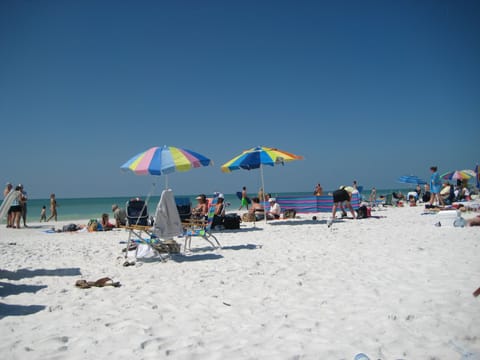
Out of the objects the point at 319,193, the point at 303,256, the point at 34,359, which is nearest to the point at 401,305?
the point at 303,256

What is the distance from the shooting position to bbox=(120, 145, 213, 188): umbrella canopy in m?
5.41

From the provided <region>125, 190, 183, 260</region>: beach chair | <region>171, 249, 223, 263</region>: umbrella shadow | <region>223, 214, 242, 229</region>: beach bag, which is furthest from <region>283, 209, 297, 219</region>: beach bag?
<region>125, 190, 183, 260</region>: beach chair

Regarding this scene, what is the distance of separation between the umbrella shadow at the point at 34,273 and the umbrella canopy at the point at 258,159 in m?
5.98

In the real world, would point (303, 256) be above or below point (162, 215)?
below

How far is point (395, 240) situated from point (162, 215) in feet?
13.8

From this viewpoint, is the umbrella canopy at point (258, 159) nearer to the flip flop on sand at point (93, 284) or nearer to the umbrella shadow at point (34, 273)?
the umbrella shadow at point (34, 273)

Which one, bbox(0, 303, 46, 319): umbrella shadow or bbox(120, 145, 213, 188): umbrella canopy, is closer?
bbox(0, 303, 46, 319): umbrella shadow

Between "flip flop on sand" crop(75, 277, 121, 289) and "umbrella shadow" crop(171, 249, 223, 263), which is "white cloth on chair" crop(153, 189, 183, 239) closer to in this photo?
"umbrella shadow" crop(171, 249, 223, 263)

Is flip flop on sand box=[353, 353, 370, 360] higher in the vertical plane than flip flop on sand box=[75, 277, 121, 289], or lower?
lower

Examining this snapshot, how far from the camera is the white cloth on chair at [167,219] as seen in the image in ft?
16.6

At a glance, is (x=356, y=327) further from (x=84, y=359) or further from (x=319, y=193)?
(x=319, y=193)

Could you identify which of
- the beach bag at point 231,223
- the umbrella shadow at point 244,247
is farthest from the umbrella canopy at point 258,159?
the umbrella shadow at point 244,247

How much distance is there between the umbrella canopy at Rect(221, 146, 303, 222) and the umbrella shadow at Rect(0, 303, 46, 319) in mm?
7233

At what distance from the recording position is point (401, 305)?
278 centimetres
